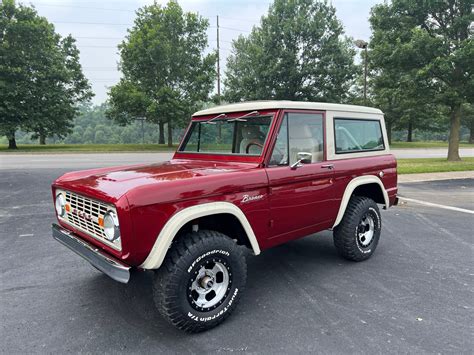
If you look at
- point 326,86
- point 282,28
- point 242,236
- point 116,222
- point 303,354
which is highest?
point 282,28

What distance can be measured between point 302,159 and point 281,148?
27 centimetres

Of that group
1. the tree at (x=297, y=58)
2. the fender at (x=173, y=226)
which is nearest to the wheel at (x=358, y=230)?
the fender at (x=173, y=226)

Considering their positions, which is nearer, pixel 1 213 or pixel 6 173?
pixel 1 213

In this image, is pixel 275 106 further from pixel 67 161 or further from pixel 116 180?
pixel 67 161

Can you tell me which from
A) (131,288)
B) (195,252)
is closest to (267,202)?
(195,252)

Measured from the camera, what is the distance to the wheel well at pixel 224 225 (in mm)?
2881

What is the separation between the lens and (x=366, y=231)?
14.1ft

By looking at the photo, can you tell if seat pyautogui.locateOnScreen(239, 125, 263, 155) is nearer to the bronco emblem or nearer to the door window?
the door window

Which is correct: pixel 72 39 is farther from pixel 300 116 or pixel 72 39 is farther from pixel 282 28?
pixel 300 116

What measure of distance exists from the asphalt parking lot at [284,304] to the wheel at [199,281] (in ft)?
0.53

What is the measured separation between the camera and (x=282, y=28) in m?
31.9

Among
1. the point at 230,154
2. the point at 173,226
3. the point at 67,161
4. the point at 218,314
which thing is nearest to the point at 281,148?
the point at 230,154

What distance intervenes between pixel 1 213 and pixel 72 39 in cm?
3534

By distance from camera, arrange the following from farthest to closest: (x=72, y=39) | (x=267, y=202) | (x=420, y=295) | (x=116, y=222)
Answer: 1. (x=72, y=39)
2. (x=420, y=295)
3. (x=267, y=202)
4. (x=116, y=222)
